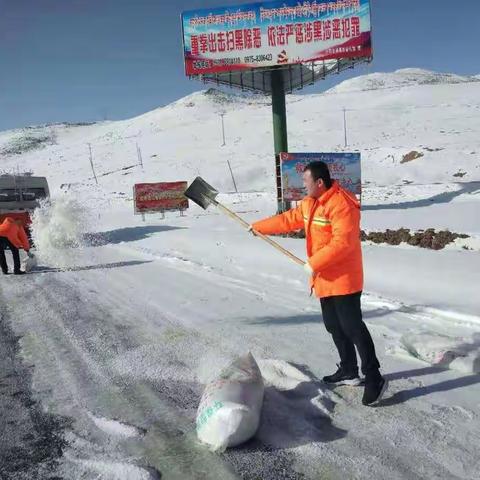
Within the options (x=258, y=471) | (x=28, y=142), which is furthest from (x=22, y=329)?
(x=28, y=142)

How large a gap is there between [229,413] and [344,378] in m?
1.31

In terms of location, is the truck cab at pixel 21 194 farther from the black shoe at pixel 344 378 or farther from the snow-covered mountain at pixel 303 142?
the snow-covered mountain at pixel 303 142

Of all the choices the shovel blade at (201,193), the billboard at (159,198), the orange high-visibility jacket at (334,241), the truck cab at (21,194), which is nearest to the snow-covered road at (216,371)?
the orange high-visibility jacket at (334,241)

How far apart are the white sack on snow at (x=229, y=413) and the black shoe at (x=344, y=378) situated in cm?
80

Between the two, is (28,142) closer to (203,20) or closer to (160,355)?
(203,20)

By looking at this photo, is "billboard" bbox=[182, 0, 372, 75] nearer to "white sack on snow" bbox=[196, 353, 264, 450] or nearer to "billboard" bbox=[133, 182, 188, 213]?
"billboard" bbox=[133, 182, 188, 213]

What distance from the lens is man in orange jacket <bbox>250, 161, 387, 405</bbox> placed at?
11.6 feet

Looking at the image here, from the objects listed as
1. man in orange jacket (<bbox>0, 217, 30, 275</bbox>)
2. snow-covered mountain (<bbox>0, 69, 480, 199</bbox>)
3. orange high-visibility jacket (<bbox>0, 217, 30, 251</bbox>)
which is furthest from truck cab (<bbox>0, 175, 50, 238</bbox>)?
snow-covered mountain (<bbox>0, 69, 480, 199</bbox>)

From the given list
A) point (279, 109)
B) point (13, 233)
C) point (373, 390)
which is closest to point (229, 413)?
point (373, 390)

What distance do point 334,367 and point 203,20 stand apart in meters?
19.0

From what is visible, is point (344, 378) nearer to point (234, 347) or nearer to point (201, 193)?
point (234, 347)

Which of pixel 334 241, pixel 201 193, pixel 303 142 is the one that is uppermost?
pixel 303 142

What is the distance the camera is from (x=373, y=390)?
368 centimetres

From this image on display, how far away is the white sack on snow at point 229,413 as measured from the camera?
313 cm
